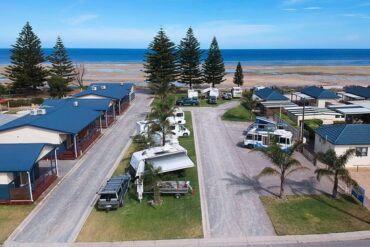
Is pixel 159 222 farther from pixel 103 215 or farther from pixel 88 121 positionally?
pixel 88 121

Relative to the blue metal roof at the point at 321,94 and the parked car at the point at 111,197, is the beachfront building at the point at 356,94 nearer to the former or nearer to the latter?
the blue metal roof at the point at 321,94

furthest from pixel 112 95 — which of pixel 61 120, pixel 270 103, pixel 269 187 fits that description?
pixel 269 187

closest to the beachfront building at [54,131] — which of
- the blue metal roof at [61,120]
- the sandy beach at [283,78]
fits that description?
the blue metal roof at [61,120]

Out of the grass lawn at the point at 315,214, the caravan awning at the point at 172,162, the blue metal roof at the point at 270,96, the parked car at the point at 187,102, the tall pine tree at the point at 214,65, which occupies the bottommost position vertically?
the grass lawn at the point at 315,214

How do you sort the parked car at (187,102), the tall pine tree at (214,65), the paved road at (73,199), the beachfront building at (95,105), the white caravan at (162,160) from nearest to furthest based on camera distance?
the paved road at (73,199) → the white caravan at (162,160) → the beachfront building at (95,105) → the parked car at (187,102) → the tall pine tree at (214,65)

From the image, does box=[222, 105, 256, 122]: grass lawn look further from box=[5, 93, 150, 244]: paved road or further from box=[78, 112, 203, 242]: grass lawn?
box=[78, 112, 203, 242]: grass lawn

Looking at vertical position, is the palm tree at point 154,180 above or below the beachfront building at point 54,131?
below
